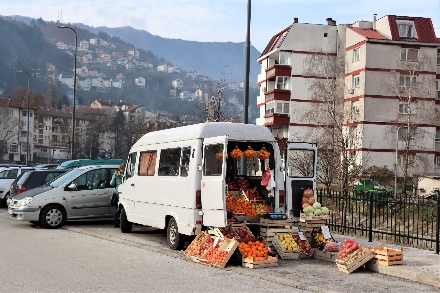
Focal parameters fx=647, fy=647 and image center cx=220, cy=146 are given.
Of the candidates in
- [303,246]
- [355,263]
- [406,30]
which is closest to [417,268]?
[355,263]

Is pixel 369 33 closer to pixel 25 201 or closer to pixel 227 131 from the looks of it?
pixel 25 201

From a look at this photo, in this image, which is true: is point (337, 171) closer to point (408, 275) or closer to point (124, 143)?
point (408, 275)

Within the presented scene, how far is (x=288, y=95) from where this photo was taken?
72000 mm

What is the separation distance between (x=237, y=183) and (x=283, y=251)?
2.59 meters

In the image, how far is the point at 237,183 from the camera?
50.5 feet

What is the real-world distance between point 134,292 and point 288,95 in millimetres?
63602

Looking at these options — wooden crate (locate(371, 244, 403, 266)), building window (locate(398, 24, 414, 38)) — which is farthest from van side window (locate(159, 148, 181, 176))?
building window (locate(398, 24, 414, 38))

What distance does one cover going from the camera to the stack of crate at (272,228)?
534 inches

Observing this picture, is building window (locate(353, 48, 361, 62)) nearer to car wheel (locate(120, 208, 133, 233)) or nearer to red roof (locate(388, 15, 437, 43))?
red roof (locate(388, 15, 437, 43))

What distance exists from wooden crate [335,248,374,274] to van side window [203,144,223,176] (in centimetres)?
301

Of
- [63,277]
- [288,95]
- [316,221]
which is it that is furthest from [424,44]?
[63,277]

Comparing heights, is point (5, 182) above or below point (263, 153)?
below

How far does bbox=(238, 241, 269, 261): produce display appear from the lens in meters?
12.5

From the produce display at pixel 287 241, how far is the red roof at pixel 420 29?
54.6m
